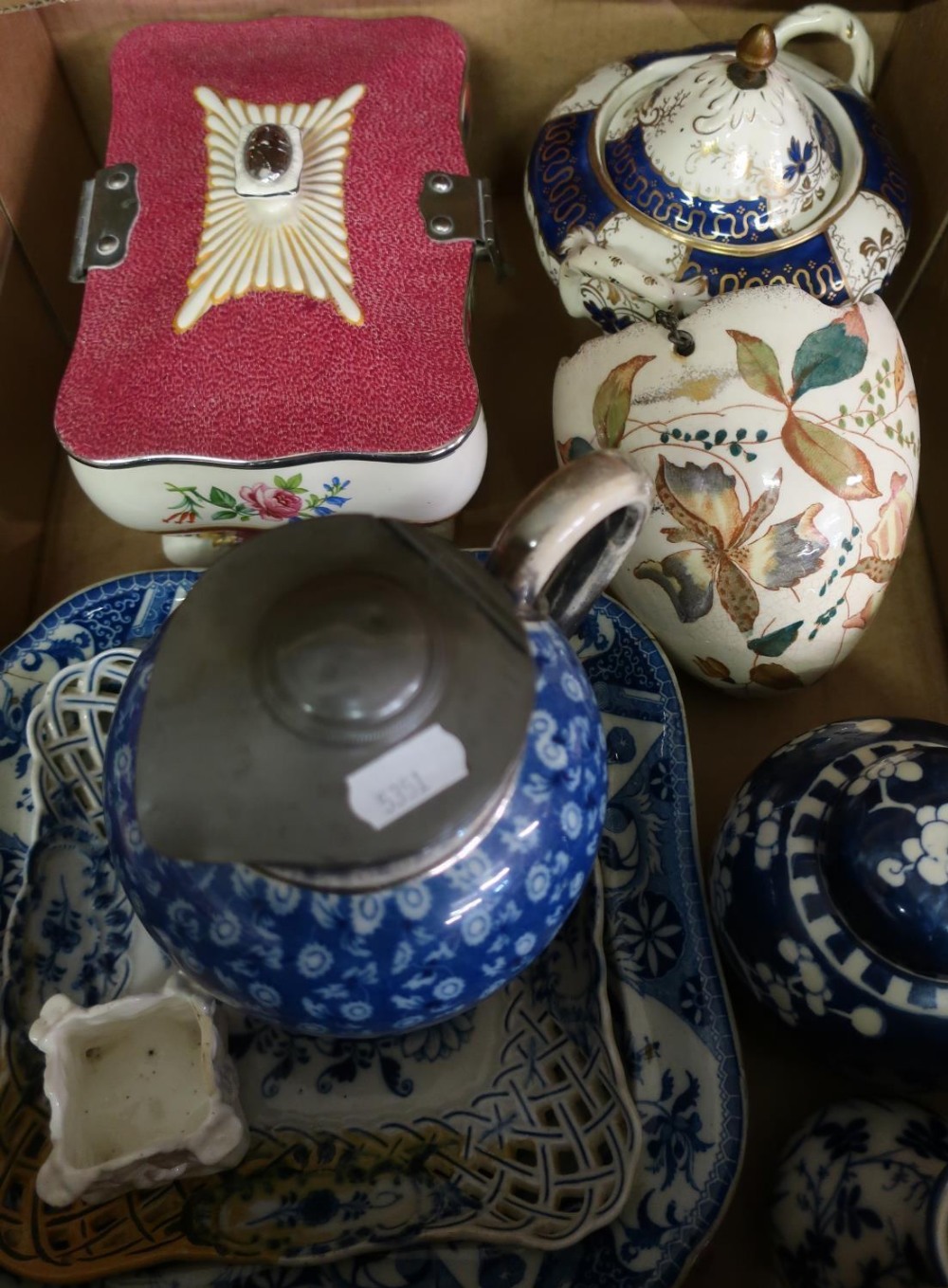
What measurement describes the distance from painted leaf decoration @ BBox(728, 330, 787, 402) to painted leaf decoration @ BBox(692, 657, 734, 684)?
0.60 feet

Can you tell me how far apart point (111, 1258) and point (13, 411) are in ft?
2.02

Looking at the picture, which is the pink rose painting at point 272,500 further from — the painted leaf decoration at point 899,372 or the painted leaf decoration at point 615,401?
the painted leaf decoration at point 899,372

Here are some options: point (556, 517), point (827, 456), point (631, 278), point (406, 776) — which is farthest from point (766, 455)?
point (406, 776)

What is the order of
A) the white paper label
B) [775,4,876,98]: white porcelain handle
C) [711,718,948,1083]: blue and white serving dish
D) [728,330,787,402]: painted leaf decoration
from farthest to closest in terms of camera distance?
[775,4,876,98]: white porcelain handle < [728,330,787,402]: painted leaf decoration < [711,718,948,1083]: blue and white serving dish < the white paper label

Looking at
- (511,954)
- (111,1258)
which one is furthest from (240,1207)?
(511,954)

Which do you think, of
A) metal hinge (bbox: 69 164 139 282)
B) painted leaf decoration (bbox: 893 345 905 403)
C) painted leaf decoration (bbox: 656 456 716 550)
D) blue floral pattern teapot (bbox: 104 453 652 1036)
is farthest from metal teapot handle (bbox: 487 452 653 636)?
metal hinge (bbox: 69 164 139 282)

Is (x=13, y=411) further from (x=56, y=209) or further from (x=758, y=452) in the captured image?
(x=758, y=452)

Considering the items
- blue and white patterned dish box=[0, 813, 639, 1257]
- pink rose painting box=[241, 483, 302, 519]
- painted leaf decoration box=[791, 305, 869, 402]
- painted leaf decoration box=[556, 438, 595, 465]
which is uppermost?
painted leaf decoration box=[791, 305, 869, 402]

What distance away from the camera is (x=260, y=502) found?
2.22ft

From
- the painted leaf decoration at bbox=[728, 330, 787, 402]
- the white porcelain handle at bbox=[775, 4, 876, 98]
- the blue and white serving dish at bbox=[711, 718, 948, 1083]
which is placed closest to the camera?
the blue and white serving dish at bbox=[711, 718, 948, 1083]

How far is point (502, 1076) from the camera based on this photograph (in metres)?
0.61

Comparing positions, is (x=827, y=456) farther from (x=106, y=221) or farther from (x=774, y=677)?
(x=106, y=221)

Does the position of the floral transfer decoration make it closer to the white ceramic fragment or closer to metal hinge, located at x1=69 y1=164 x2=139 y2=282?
metal hinge, located at x1=69 y1=164 x2=139 y2=282

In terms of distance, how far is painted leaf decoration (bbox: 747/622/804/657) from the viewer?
673mm
